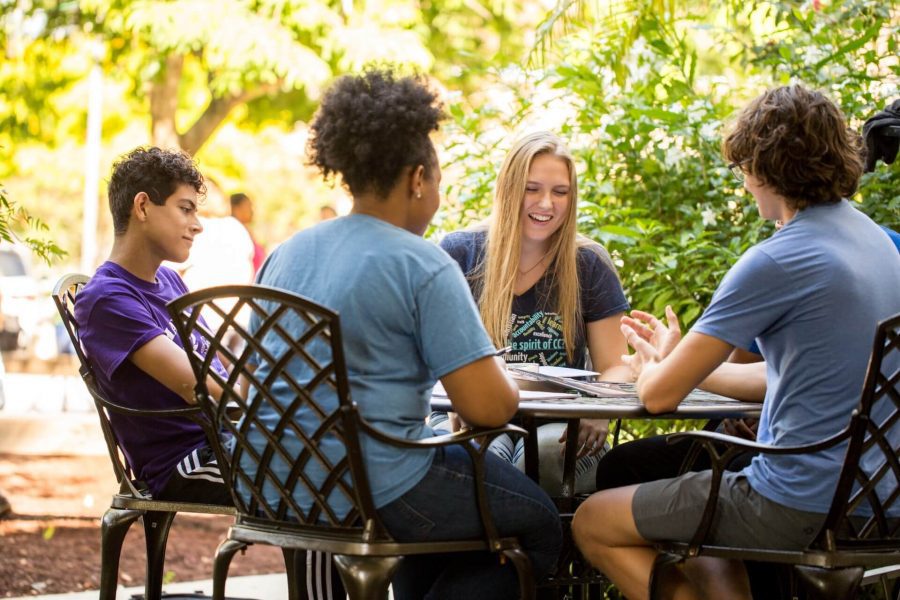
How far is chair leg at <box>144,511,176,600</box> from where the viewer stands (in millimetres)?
3428

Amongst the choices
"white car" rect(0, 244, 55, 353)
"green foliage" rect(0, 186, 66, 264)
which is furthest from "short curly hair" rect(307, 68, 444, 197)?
"white car" rect(0, 244, 55, 353)

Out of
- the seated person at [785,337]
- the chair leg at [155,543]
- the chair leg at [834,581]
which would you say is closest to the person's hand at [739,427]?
the seated person at [785,337]

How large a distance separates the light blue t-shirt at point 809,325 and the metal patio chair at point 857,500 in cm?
7

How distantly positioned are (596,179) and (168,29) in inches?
290

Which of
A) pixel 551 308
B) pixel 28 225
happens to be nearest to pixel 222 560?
pixel 551 308

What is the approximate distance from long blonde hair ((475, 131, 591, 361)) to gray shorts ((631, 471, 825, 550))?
1322 mm

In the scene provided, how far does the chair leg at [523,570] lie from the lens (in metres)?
2.63

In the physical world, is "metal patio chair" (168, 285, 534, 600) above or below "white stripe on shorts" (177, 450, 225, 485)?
above

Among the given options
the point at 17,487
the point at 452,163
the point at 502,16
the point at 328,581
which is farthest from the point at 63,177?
the point at 328,581

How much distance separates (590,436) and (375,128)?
4.86 feet

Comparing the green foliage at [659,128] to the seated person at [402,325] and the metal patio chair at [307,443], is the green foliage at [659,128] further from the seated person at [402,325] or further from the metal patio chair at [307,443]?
the metal patio chair at [307,443]

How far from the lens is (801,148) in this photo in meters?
2.74

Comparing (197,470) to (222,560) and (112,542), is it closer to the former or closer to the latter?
(112,542)

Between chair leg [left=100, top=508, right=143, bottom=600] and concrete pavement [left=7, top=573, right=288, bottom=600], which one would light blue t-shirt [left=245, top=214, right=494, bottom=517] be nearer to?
chair leg [left=100, top=508, right=143, bottom=600]
